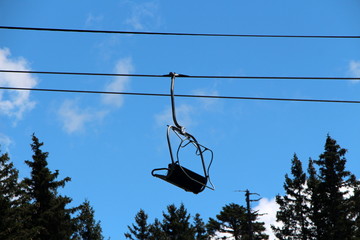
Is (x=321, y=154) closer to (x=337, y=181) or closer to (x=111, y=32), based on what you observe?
(x=337, y=181)

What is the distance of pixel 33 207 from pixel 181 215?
908 inches

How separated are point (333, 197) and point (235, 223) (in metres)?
19.0

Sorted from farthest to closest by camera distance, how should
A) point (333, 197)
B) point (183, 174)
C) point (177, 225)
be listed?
point (177, 225), point (333, 197), point (183, 174)

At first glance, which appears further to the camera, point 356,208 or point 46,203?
point 356,208

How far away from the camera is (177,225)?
50.1m

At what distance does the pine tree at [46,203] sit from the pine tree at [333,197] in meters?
19.9

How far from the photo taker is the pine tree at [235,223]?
55.6m

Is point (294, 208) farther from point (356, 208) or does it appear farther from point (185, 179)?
point (185, 179)

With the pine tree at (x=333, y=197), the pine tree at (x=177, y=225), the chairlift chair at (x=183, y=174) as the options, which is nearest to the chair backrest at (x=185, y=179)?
the chairlift chair at (x=183, y=174)

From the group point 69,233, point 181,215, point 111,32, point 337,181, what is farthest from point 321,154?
point 111,32

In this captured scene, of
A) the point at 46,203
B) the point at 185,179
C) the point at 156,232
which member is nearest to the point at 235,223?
the point at 156,232

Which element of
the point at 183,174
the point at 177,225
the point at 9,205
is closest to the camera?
the point at 183,174

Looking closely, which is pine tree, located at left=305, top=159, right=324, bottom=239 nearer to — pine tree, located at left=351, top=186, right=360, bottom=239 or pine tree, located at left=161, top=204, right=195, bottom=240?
pine tree, located at left=351, top=186, right=360, bottom=239

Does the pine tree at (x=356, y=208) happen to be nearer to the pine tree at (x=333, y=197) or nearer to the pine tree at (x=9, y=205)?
the pine tree at (x=333, y=197)
